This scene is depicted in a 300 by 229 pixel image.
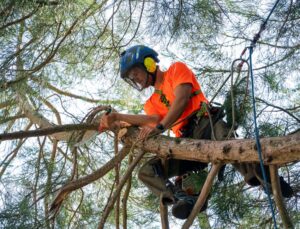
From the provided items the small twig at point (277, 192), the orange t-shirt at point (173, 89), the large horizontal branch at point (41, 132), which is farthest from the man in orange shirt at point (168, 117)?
the small twig at point (277, 192)

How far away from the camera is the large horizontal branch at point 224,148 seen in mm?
1845

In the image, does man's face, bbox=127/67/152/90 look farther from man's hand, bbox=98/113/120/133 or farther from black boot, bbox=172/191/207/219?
black boot, bbox=172/191/207/219

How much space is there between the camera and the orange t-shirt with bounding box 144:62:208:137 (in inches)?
100

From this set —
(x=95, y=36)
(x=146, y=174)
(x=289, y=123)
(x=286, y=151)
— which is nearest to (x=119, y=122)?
(x=146, y=174)

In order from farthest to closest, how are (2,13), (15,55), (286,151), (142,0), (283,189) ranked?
(142,0), (15,55), (2,13), (283,189), (286,151)

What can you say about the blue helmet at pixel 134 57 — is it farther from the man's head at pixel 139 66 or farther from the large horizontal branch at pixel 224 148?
the large horizontal branch at pixel 224 148

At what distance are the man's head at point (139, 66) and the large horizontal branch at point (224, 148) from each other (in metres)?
0.32

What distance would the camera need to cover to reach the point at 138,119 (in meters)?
2.60

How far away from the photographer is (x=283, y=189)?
7.45 ft

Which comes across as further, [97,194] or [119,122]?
[97,194]

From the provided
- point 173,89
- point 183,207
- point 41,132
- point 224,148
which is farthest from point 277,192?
point 41,132

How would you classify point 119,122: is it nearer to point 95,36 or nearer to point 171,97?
point 171,97

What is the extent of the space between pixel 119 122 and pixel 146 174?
0.82 feet

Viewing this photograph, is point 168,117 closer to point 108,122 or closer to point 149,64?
point 108,122
